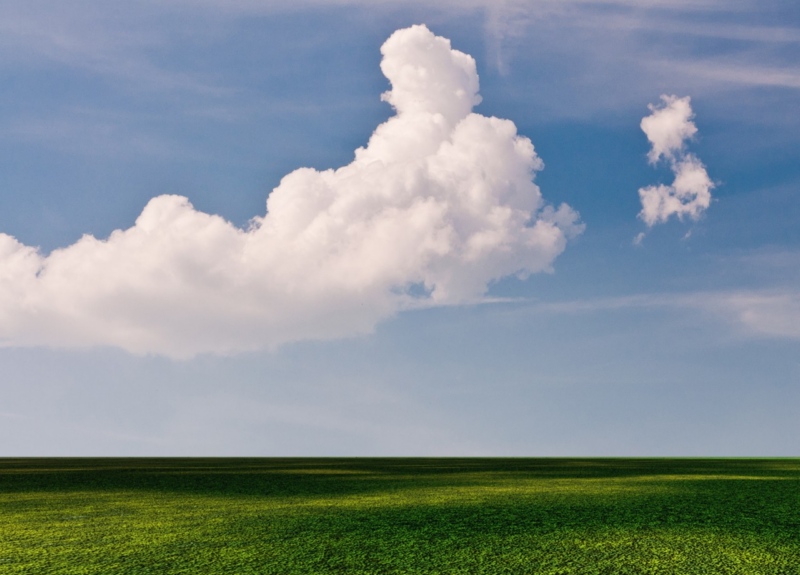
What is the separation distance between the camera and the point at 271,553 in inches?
232

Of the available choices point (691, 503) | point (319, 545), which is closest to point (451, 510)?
point (319, 545)

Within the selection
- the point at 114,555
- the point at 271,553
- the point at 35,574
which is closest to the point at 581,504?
the point at 271,553

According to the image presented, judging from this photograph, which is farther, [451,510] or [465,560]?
[451,510]

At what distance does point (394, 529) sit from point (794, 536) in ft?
13.5

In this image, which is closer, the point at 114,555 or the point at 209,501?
the point at 114,555

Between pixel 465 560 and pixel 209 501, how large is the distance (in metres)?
6.45

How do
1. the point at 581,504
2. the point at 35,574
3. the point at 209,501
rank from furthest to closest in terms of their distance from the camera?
the point at 209,501 → the point at 581,504 → the point at 35,574

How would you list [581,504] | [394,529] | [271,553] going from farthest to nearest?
[581,504] < [394,529] < [271,553]

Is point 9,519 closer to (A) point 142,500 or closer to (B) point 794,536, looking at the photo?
(A) point 142,500

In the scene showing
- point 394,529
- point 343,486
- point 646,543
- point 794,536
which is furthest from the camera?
point 343,486

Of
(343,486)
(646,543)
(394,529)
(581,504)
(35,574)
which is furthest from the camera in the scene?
(343,486)

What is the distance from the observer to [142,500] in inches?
436

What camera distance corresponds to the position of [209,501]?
35.2 ft

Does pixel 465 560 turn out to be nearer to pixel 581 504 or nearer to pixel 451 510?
pixel 451 510
